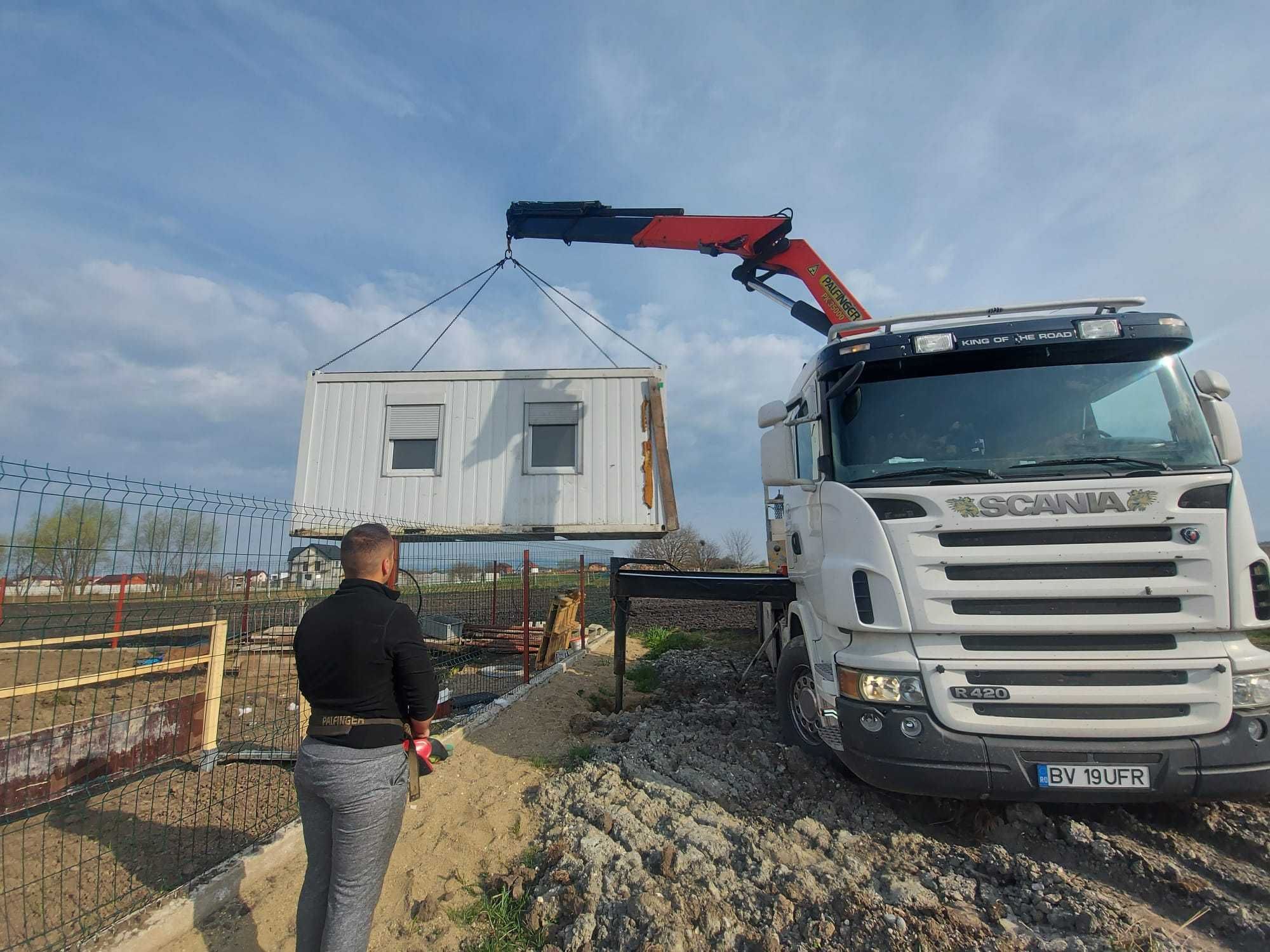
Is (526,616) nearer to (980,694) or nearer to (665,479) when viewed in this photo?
(665,479)

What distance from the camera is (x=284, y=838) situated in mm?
3299

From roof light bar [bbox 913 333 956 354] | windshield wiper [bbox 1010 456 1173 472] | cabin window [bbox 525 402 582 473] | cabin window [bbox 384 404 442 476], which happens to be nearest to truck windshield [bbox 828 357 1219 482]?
windshield wiper [bbox 1010 456 1173 472]

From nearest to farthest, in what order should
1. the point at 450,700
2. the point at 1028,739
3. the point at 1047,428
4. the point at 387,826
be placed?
the point at 387,826
the point at 1028,739
the point at 1047,428
the point at 450,700

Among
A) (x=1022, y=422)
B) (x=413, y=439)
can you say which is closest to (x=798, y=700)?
(x=1022, y=422)

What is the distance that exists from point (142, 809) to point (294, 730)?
1205 mm

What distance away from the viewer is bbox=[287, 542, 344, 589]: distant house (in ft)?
15.0

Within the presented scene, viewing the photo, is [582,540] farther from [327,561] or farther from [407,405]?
[327,561]

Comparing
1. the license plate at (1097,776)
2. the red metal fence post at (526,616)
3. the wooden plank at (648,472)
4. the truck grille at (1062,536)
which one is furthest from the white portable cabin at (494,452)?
the license plate at (1097,776)

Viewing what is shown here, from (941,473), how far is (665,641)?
29.7 feet

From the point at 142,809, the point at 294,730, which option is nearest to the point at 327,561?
the point at 294,730

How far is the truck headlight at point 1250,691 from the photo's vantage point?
2.96 meters

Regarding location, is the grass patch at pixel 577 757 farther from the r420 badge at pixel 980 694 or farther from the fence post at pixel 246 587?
the r420 badge at pixel 980 694

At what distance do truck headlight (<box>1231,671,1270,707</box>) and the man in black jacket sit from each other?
3794mm

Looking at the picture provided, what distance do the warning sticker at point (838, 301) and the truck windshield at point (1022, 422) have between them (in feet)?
11.8
